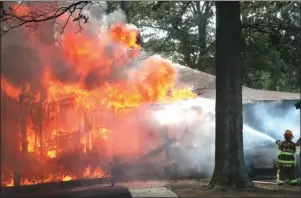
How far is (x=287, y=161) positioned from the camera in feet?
38.2

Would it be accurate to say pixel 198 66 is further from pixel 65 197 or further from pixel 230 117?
pixel 65 197

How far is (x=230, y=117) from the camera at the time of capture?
34.6ft

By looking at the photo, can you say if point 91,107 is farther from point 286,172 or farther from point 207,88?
point 286,172

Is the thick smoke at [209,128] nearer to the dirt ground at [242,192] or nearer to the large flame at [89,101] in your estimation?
the large flame at [89,101]

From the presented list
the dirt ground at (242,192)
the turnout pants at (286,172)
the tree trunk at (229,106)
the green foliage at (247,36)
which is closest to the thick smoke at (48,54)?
the green foliage at (247,36)

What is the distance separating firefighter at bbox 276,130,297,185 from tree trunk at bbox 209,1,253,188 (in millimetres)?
1586

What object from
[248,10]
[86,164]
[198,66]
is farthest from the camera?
[198,66]

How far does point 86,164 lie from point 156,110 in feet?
10.7

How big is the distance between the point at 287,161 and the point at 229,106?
236cm

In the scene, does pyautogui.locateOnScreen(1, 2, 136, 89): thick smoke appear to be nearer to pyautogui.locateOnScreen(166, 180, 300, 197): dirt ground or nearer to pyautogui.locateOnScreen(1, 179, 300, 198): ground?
pyautogui.locateOnScreen(1, 179, 300, 198): ground

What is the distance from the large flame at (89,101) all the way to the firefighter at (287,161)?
438cm

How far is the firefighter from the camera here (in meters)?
11.7

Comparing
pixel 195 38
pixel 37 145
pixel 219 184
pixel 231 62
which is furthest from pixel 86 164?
pixel 195 38

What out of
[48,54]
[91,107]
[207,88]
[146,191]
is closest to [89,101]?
[91,107]
